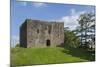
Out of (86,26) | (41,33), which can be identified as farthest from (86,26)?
(41,33)

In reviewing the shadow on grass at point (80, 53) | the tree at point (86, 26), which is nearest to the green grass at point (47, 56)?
the shadow on grass at point (80, 53)

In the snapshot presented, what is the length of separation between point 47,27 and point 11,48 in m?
0.53

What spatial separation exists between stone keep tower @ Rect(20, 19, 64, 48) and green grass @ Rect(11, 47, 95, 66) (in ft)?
0.24

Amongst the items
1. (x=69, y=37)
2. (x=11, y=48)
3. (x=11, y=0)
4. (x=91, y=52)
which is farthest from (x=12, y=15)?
(x=91, y=52)

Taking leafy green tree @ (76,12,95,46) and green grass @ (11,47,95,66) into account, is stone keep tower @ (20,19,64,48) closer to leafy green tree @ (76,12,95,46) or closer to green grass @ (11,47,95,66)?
green grass @ (11,47,95,66)

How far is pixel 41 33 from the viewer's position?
255 centimetres

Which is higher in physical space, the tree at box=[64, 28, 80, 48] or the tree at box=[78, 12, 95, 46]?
the tree at box=[78, 12, 95, 46]

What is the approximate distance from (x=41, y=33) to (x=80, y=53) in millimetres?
615

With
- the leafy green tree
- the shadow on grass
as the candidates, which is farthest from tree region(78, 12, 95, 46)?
the shadow on grass

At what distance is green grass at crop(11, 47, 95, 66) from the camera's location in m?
2.45

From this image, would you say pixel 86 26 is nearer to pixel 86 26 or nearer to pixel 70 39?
pixel 86 26

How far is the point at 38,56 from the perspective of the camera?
8.30 feet

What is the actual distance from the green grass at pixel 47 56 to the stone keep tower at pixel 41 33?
0.24ft

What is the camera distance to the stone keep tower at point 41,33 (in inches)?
98.0
